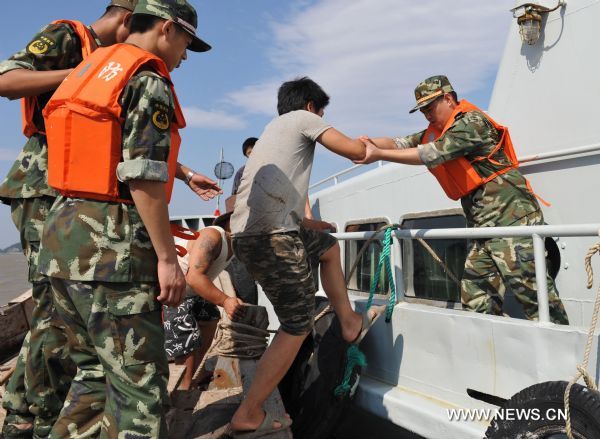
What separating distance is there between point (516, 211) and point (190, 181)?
2.09 metres

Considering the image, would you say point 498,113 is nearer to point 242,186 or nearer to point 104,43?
point 242,186

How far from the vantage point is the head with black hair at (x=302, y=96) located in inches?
141

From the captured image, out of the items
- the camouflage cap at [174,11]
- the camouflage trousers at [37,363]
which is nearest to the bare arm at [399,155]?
the camouflage cap at [174,11]

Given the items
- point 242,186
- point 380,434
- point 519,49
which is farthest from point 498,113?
point 380,434

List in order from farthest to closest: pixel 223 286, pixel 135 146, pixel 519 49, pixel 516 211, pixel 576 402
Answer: pixel 223 286 < pixel 519 49 < pixel 516 211 < pixel 576 402 < pixel 135 146

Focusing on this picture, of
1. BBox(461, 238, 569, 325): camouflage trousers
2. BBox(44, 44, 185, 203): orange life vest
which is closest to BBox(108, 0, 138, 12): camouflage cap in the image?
BBox(44, 44, 185, 203): orange life vest

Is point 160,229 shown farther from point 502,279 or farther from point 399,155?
point 502,279

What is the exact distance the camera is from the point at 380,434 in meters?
4.59

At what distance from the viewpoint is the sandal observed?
3.00 metres

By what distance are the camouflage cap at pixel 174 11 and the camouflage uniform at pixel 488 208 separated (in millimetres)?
1809

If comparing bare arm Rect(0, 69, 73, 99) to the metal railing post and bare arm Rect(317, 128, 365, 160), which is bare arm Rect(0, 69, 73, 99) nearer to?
bare arm Rect(317, 128, 365, 160)

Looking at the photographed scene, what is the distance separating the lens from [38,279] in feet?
9.38

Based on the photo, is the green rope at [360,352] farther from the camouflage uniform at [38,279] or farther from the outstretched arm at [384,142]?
the camouflage uniform at [38,279]

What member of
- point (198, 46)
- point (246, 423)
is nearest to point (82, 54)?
point (198, 46)
